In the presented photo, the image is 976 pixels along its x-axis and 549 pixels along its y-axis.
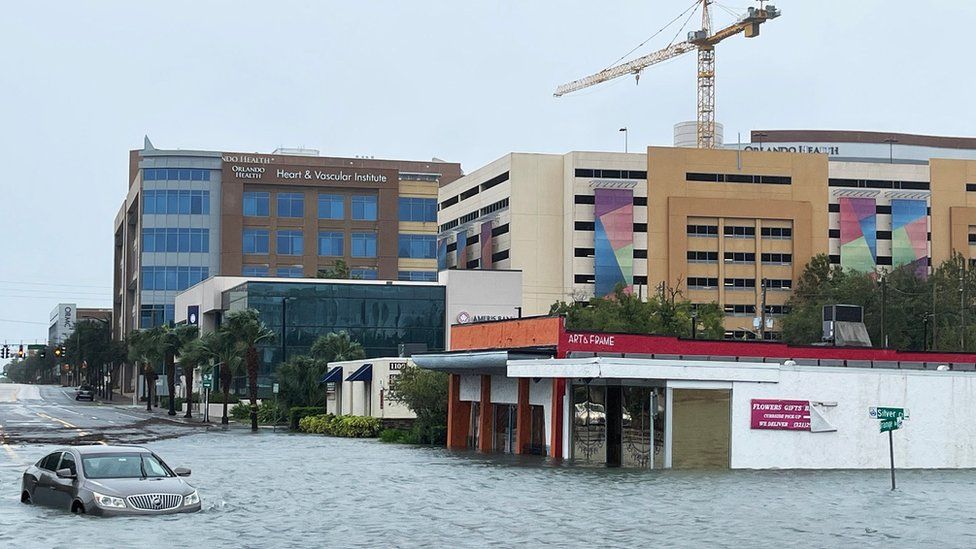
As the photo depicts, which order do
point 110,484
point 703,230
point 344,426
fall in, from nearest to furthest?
1. point 110,484
2. point 344,426
3. point 703,230

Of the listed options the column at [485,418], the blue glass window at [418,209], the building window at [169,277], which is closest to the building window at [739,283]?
the blue glass window at [418,209]

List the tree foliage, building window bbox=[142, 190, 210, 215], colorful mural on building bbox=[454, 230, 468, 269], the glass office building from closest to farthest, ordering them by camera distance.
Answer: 1. the tree foliage
2. the glass office building
3. building window bbox=[142, 190, 210, 215]
4. colorful mural on building bbox=[454, 230, 468, 269]

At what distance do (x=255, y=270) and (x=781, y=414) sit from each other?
11028cm

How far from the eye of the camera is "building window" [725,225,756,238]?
143125mm

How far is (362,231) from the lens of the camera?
154125 millimetres

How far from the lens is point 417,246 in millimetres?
158125

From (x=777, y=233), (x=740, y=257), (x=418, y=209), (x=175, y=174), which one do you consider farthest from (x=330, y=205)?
(x=777, y=233)

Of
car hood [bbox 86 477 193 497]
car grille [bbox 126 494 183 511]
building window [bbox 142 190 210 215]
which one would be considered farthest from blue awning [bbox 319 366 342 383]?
building window [bbox 142 190 210 215]

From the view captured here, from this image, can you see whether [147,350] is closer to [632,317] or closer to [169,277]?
[169,277]

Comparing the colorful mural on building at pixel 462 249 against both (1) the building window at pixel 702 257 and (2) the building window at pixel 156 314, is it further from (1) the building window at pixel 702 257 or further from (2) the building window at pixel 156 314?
(2) the building window at pixel 156 314

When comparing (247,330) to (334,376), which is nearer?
(334,376)

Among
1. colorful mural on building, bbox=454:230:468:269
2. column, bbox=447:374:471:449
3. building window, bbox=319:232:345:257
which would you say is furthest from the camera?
colorful mural on building, bbox=454:230:468:269

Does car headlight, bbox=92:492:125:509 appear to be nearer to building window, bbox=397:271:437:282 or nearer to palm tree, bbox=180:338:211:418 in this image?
palm tree, bbox=180:338:211:418

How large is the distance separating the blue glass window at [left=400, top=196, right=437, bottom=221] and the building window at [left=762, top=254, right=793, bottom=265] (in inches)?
1599
